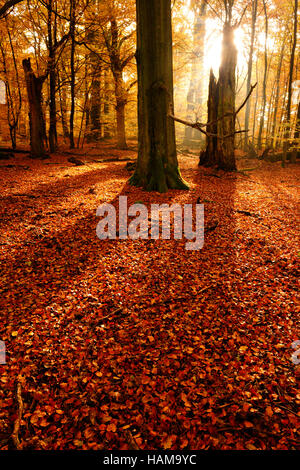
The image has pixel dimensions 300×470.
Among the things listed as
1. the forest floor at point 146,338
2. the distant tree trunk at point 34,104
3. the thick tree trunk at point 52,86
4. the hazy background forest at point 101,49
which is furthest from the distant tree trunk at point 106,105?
the forest floor at point 146,338

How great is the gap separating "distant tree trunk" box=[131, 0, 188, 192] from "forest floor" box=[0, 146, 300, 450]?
237 cm

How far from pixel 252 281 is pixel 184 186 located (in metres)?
3.92

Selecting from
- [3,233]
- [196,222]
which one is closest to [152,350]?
[196,222]

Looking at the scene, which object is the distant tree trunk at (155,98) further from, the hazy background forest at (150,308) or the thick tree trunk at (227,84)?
the thick tree trunk at (227,84)

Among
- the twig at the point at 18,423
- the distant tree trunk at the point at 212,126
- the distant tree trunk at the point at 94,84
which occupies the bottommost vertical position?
the twig at the point at 18,423

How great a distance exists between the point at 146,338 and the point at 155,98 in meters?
5.61

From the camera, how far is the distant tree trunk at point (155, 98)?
5824mm

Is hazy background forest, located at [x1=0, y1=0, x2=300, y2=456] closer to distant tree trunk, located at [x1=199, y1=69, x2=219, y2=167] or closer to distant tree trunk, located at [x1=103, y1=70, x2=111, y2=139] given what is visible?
distant tree trunk, located at [x1=199, y1=69, x2=219, y2=167]

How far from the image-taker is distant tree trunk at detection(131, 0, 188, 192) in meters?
5.82

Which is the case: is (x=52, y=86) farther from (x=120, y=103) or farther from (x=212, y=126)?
(x=212, y=126)

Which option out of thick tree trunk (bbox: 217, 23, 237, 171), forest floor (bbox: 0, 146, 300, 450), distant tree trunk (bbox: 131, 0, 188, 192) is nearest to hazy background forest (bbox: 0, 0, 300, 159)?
thick tree trunk (bbox: 217, 23, 237, 171)

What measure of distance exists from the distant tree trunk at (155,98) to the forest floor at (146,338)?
2366 millimetres

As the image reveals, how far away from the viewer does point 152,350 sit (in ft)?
7.61
